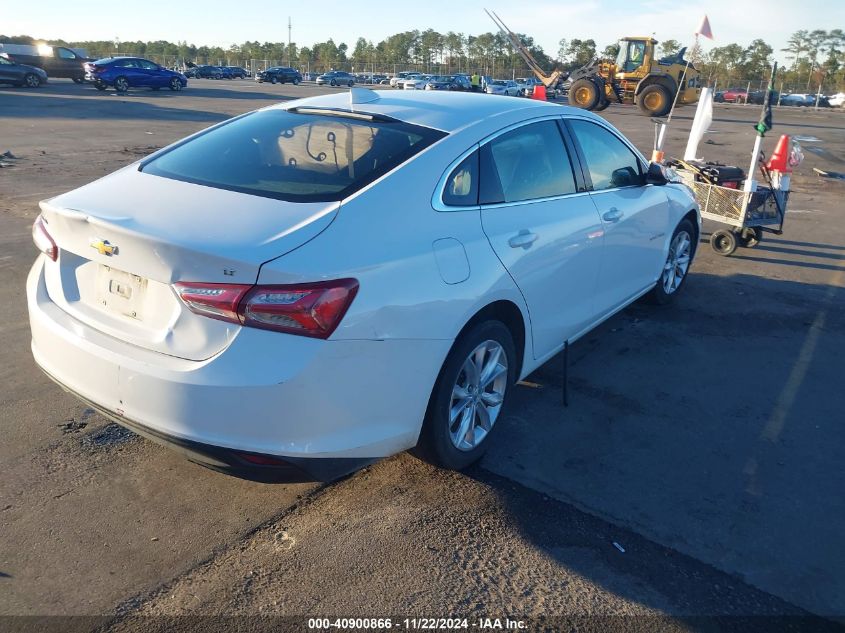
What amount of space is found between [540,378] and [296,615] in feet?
8.65

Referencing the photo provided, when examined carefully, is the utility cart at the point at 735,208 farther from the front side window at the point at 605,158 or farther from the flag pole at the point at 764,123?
the front side window at the point at 605,158

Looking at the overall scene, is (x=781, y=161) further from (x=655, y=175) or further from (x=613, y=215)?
(x=613, y=215)

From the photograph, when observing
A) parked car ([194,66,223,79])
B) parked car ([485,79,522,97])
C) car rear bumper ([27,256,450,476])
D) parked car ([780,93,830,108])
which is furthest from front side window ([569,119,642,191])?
parked car ([194,66,223,79])

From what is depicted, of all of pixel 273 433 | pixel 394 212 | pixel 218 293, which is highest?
pixel 394 212

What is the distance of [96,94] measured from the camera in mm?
32625

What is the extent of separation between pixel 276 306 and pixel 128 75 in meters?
38.4

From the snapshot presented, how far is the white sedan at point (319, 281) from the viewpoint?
2.72m

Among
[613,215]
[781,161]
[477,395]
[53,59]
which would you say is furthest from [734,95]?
[477,395]

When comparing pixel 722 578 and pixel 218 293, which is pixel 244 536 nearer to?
pixel 218 293

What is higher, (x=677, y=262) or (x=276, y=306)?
(x=276, y=306)

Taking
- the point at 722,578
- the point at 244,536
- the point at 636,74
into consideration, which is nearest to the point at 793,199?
the point at 722,578

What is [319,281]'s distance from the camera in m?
2.72

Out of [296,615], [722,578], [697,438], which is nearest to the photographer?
[296,615]

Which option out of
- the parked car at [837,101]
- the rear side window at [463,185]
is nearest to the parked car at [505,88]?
the parked car at [837,101]
